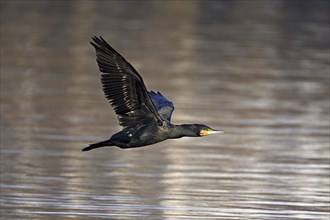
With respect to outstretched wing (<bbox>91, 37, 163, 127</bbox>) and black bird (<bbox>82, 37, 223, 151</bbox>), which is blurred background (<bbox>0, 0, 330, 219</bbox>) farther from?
outstretched wing (<bbox>91, 37, 163, 127</bbox>)

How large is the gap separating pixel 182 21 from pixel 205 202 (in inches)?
771

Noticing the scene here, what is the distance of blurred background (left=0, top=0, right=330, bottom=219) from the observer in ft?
39.6

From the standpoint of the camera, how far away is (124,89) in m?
10.6

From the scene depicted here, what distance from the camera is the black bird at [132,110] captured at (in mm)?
10469

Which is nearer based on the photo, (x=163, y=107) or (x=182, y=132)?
(x=182, y=132)

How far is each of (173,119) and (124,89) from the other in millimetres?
6123

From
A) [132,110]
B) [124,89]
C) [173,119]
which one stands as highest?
[124,89]

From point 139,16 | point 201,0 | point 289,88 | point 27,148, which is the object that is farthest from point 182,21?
point 27,148

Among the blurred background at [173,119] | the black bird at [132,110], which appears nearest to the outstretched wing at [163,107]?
the black bird at [132,110]

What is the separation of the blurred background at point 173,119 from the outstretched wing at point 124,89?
38.7 inches

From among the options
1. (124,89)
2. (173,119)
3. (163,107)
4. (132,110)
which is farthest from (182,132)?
(173,119)

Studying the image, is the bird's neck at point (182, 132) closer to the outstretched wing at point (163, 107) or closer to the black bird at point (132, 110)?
the black bird at point (132, 110)

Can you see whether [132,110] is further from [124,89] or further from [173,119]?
[173,119]

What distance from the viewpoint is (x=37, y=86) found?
19281mm
